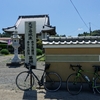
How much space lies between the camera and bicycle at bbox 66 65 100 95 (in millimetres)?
5270

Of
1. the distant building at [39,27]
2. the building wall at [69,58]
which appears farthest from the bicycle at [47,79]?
the distant building at [39,27]

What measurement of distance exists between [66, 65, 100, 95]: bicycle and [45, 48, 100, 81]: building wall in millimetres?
222

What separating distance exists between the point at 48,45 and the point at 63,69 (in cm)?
106

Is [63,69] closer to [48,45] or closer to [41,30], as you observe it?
[48,45]

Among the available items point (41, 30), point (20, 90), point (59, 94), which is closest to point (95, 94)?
point (59, 94)

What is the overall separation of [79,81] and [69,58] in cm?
91

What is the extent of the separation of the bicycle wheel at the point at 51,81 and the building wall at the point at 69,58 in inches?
7.5

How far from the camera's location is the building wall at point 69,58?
564 centimetres

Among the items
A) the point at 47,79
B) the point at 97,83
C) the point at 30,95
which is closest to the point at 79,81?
the point at 97,83

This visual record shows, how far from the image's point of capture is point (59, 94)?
5.13 m

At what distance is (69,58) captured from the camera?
5.73 meters

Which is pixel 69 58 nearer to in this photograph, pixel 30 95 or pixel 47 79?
pixel 47 79

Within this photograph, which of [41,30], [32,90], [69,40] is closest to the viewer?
[32,90]

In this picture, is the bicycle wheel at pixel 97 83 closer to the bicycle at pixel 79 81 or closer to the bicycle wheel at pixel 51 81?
the bicycle at pixel 79 81
